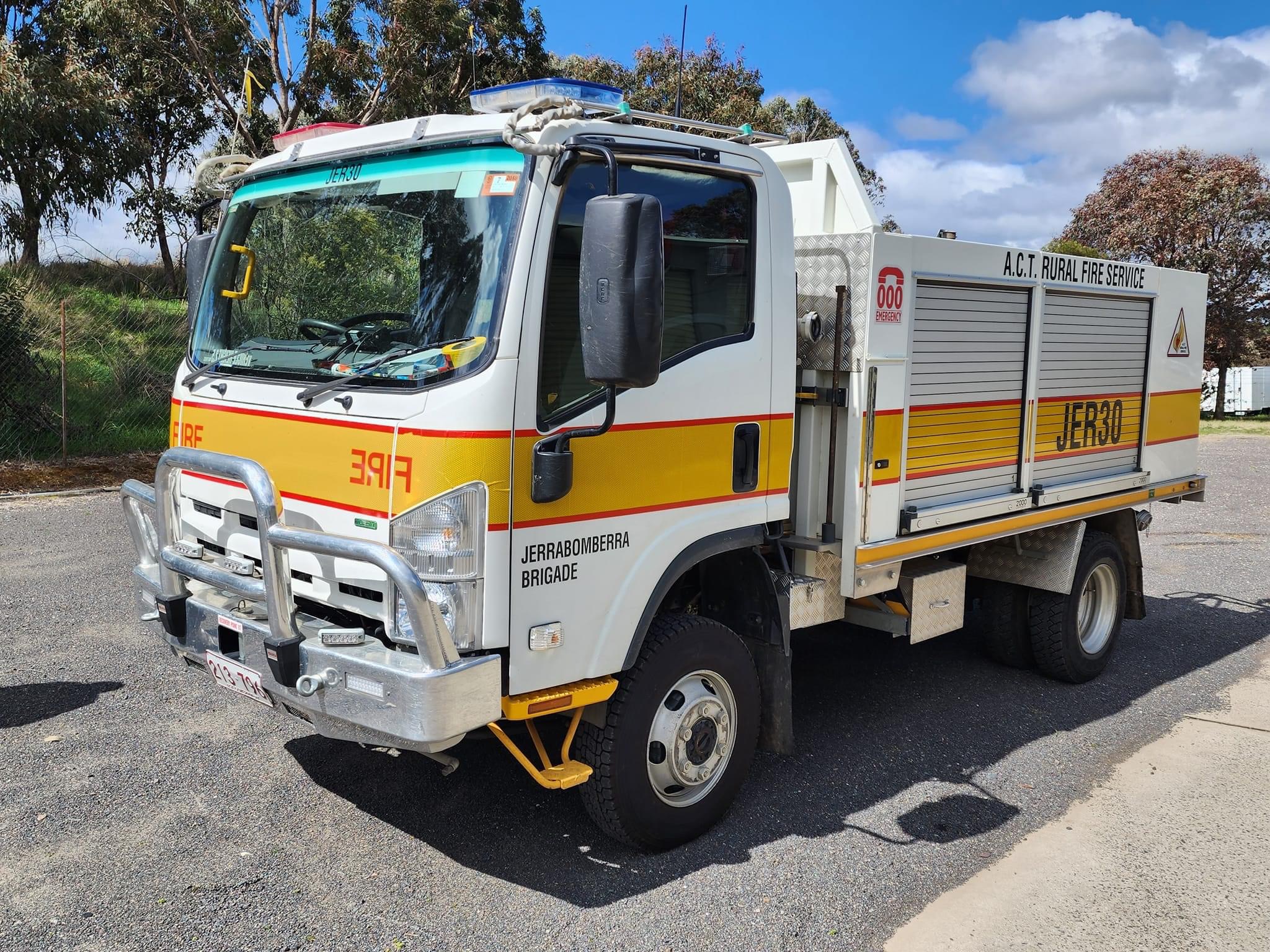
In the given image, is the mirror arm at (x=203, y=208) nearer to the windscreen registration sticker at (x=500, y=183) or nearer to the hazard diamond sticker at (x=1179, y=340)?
the windscreen registration sticker at (x=500, y=183)

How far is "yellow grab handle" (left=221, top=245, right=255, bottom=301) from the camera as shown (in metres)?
4.28

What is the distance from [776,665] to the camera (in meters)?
4.39

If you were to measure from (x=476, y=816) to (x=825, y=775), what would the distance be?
162 cm

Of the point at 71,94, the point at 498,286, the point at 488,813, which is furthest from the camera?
the point at 71,94

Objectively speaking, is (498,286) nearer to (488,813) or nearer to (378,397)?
(378,397)

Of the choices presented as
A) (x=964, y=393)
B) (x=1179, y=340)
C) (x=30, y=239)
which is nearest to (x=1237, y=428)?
(x=1179, y=340)

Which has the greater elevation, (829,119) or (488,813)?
(829,119)

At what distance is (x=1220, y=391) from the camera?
3031 centimetres

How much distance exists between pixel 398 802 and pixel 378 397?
1.91m

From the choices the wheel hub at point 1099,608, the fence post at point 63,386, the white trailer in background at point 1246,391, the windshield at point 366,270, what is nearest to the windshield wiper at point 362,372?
the windshield at point 366,270

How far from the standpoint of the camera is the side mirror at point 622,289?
3.07 meters

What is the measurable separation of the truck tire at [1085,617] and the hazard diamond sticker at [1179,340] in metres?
1.27

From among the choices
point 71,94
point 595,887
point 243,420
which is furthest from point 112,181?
point 595,887

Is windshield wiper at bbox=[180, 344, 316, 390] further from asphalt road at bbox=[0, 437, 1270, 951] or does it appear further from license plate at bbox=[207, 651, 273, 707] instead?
asphalt road at bbox=[0, 437, 1270, 951]
